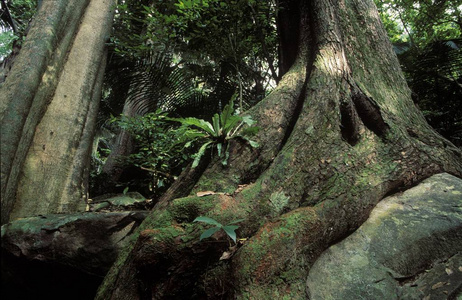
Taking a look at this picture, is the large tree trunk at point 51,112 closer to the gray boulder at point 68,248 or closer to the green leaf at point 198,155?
the gray boulder at point 68,248

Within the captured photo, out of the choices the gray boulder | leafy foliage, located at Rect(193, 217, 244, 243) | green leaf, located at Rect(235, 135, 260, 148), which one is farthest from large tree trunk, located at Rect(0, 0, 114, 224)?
green leaf, located at Rect(235, 135, 260, 148)

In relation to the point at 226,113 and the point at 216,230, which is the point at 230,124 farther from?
the point at 216,230

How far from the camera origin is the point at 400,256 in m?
1.99

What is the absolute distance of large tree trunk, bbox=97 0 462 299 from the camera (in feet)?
5.24

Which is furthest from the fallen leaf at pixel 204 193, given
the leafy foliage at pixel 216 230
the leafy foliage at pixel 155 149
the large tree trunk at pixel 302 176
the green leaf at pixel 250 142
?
the leafy foliage at pixel 155 149

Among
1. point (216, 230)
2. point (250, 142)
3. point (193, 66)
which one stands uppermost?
point (193, 66)

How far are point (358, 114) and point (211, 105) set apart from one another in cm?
352

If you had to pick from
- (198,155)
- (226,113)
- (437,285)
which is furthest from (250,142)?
(437,285)

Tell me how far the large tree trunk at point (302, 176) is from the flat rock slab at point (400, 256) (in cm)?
12

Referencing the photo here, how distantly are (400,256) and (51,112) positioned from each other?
11.7 ft

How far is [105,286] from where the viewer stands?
5.97ft

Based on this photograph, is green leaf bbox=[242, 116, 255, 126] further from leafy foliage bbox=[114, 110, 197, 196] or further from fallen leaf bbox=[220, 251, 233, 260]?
leafy foliage bbox=[114, 110, 197, 196]

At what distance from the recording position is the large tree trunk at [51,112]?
2293mm

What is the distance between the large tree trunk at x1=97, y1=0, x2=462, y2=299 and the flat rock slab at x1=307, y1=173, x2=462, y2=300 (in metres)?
0.12
